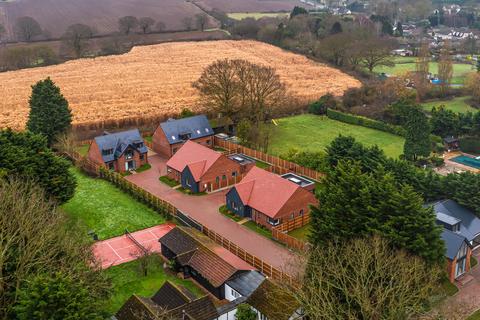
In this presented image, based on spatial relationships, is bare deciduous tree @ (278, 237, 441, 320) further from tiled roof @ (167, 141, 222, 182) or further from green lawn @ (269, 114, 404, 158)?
green lawn @ (269, 114, 404, 158)

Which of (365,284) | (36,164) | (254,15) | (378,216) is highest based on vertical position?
(378,216)

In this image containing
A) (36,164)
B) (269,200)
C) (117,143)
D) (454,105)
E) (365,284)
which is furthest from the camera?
(454,105)

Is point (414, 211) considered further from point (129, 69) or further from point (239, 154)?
point (129, 69)

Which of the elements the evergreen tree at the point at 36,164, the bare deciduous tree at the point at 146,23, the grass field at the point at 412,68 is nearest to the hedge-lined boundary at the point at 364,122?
the grass field at the point at 412,68

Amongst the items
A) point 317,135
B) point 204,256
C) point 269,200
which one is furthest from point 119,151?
point 317,135

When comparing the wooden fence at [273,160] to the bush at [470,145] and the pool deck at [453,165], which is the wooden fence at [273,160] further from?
the bush at [470,145]

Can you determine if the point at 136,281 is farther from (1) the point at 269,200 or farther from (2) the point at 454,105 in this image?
(2) the point at 454,105

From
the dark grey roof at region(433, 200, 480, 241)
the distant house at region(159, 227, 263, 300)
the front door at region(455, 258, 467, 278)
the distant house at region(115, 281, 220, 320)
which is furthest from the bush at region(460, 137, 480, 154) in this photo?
the distant house at region(115, 281, 220, 320)
